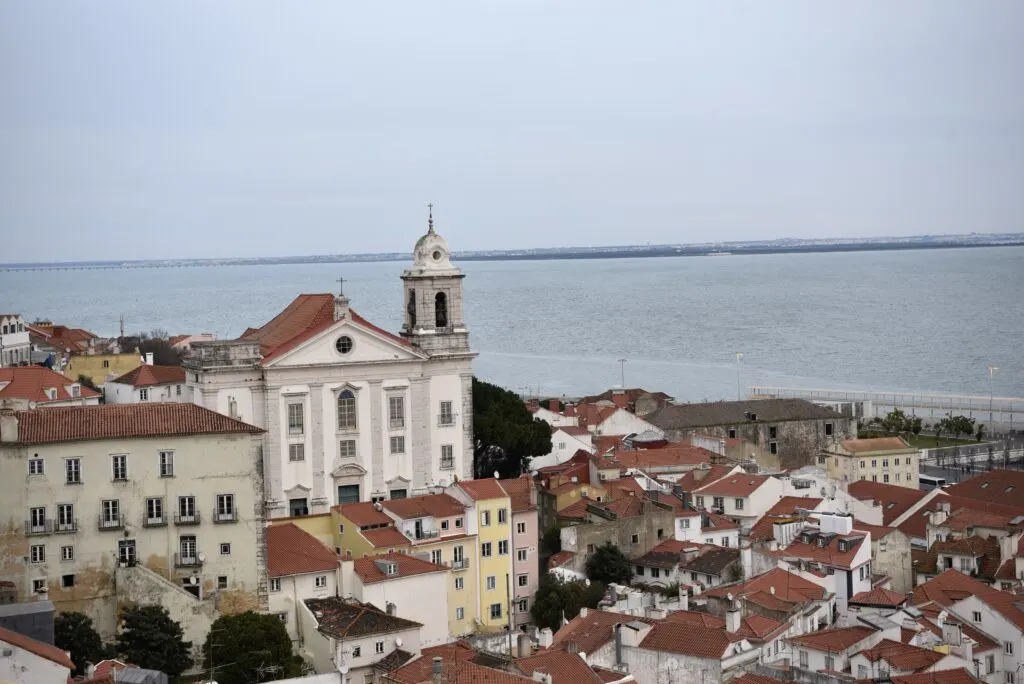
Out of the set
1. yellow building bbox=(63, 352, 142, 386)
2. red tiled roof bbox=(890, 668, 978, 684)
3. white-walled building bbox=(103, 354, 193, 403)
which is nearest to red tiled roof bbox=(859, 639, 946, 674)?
red tiled roof bbox=(890, 668, 978, 684)

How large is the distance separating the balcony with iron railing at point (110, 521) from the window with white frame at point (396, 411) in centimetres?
1116

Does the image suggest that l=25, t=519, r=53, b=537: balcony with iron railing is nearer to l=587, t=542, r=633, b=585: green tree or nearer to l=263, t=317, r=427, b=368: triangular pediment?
l=263, t=317, r=427, b=368: triangular pediment

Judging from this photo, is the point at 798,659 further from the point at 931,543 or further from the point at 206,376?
the point at 206,376

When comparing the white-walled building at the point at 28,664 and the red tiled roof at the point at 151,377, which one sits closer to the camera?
the white-walled building at the point at 28,664

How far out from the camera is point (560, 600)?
32281 mm

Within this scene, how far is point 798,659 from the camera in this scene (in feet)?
85.5

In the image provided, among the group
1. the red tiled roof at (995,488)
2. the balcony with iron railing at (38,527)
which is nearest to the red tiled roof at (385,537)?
the balcony with iron railing at (38,527)

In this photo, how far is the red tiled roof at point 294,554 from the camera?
2948cm

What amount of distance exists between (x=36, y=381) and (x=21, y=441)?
65.5ft

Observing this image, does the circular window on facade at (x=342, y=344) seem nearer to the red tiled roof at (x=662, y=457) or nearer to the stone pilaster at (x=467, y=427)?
the stone pilaster at (x=467, y=427)

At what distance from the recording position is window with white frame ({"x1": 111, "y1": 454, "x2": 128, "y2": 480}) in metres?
28.2

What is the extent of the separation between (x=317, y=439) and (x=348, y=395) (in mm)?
1331

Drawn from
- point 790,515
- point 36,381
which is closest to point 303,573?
point 790,515

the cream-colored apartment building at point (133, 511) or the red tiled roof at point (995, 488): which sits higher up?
the cream-colored apartment building at point (133, 511)
